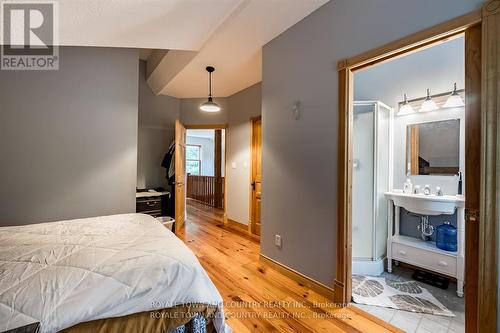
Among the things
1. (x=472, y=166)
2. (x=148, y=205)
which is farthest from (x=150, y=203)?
(x=472, y=166)

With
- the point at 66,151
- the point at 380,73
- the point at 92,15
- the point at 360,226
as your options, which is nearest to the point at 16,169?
the point at 66,151

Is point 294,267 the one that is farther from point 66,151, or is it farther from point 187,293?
point 66,151

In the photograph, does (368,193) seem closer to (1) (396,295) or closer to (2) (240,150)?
(1) (396,295)

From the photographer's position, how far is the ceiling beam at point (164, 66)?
334cm

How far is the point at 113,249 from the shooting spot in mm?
1361

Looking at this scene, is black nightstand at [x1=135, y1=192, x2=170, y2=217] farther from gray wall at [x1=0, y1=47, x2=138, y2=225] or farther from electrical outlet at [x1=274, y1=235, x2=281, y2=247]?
electrical outlet at [x1=274, y1=235, x2=281, y2=247]

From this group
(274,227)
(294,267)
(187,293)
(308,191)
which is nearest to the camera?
(187,293)

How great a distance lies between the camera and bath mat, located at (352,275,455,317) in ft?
6.44

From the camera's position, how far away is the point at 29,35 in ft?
7.41

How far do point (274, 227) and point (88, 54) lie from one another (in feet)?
10.1

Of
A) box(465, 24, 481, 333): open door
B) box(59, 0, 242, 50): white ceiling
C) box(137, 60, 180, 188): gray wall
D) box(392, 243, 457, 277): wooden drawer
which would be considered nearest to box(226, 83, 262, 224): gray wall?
box(137, 60, 180, 188): gray wall

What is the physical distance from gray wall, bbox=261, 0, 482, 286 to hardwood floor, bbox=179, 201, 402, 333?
23 cm

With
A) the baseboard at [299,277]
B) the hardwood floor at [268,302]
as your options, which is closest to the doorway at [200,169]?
the hardwood floor at [268,302]

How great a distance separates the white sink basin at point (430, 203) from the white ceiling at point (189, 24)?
216 cm
